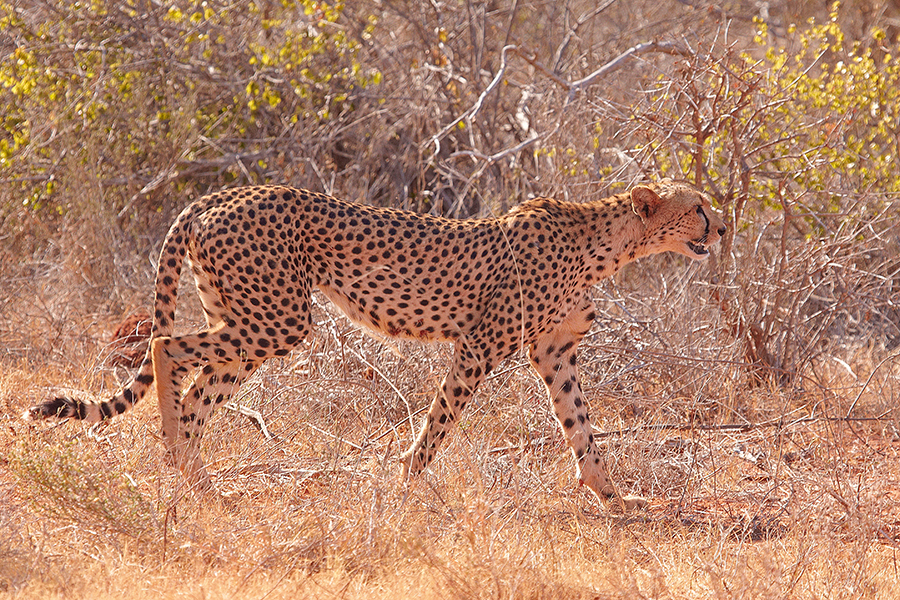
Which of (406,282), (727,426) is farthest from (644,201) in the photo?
(727,426)

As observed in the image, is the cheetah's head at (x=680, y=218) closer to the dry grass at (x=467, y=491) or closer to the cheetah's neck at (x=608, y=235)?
the cheetah's neck at (x=608, y=235)

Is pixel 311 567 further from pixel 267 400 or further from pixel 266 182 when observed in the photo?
pixel 266 182

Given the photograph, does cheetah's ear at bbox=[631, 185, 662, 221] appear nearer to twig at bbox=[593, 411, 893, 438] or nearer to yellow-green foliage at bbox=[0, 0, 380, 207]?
twig at bbox=[593, 411, 893, 438]

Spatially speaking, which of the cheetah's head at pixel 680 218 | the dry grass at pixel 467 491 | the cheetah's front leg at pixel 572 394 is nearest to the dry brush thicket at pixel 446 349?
the dry grass at pixel 467 491

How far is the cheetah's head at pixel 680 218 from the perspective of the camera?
467 cm

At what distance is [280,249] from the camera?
4230 millimetres

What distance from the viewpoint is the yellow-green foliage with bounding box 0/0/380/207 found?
768cm

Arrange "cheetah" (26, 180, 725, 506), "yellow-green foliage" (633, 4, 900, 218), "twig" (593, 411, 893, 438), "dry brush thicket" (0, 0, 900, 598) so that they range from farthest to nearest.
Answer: "yellow-green foliage" (633, 4, 900, 218), "twig" (593, 411, 893, 438), "cheetah" (26, 180, 725, 506), "dry brush thicket" (0, 0, 900, 598)

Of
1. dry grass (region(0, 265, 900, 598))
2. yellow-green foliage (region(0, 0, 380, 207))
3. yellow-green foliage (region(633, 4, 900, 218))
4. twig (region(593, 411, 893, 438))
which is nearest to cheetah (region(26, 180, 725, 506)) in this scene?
dry grass (region(0, 265, 900, 598))

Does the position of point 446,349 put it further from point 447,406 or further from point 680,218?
point 680,218

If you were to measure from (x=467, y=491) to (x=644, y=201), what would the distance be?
5.83ft

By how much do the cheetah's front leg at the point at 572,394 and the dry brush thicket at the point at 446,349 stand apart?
122mm

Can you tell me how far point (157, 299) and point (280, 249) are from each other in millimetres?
630

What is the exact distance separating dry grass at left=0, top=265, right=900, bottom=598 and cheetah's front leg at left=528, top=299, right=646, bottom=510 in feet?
0.35
